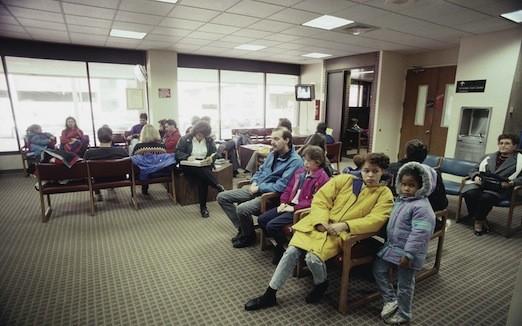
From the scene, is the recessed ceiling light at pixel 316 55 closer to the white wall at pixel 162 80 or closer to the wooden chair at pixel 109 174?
the white wall at pixel 162 80

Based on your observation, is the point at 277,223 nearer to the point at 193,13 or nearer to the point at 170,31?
the point at 193,13

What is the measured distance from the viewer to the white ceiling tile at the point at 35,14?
4.04 m

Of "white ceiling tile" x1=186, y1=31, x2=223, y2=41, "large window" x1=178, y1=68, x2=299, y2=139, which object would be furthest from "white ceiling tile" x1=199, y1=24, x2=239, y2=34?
"large window" x1=178, y1=68, x2=299, y2=139

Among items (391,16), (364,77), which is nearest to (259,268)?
(391,16)

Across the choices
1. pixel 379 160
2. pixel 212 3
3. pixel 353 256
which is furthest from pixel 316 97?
pixel 353 256

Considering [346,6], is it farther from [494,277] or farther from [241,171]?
[241,171]

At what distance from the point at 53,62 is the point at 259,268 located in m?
6.93

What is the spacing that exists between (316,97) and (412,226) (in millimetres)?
7550

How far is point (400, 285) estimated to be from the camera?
79.0 inches

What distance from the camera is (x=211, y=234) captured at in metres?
3.49

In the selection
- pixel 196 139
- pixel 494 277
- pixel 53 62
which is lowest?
pixel 494 277

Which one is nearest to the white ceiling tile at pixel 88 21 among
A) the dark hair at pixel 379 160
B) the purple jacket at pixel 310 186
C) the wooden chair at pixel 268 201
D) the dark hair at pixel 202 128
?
the dark hair at pixel 202 128

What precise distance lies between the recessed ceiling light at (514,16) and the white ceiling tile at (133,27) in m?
5.32

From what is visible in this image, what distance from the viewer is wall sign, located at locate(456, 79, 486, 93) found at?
5160 mm
